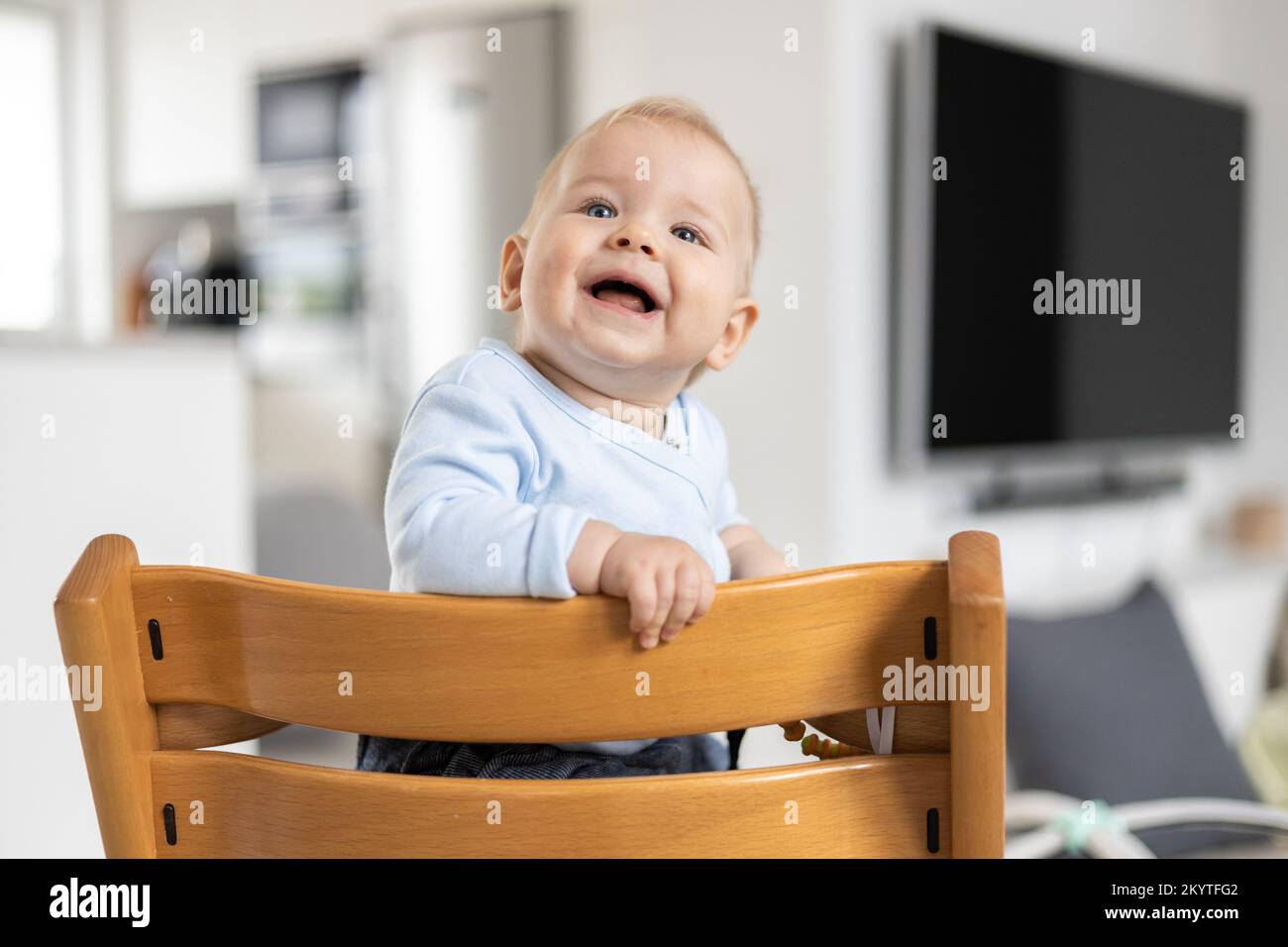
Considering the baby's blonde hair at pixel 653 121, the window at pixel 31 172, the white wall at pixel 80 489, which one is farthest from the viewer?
the window at pixel 31 172

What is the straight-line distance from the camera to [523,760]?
0.67m

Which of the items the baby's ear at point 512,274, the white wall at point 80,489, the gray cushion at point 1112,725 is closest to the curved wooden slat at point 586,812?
the baby's ear at point 512,274

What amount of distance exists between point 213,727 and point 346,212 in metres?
4.05

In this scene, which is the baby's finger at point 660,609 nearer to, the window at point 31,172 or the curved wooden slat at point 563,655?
the curved wooden slat at point 563,655

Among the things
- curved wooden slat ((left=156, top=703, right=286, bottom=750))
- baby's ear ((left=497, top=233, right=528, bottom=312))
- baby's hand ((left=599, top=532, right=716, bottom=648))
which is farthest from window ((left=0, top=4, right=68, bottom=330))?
baby's hand ((left=599, top=532, right=716, bottom=648))

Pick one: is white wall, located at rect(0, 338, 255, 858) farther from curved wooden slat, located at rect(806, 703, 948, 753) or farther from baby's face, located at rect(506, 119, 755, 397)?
curved wooden slat, located at rect(806, 703, 948, 753)

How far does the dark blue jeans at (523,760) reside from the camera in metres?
0.67

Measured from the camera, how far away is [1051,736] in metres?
1.98

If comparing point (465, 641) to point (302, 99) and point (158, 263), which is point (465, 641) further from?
point (158, 263)

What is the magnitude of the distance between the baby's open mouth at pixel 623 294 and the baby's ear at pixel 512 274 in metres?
0.12

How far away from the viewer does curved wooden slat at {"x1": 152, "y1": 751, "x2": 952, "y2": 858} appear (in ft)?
1.76

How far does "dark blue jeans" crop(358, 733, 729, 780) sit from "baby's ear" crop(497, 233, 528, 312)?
313mm
